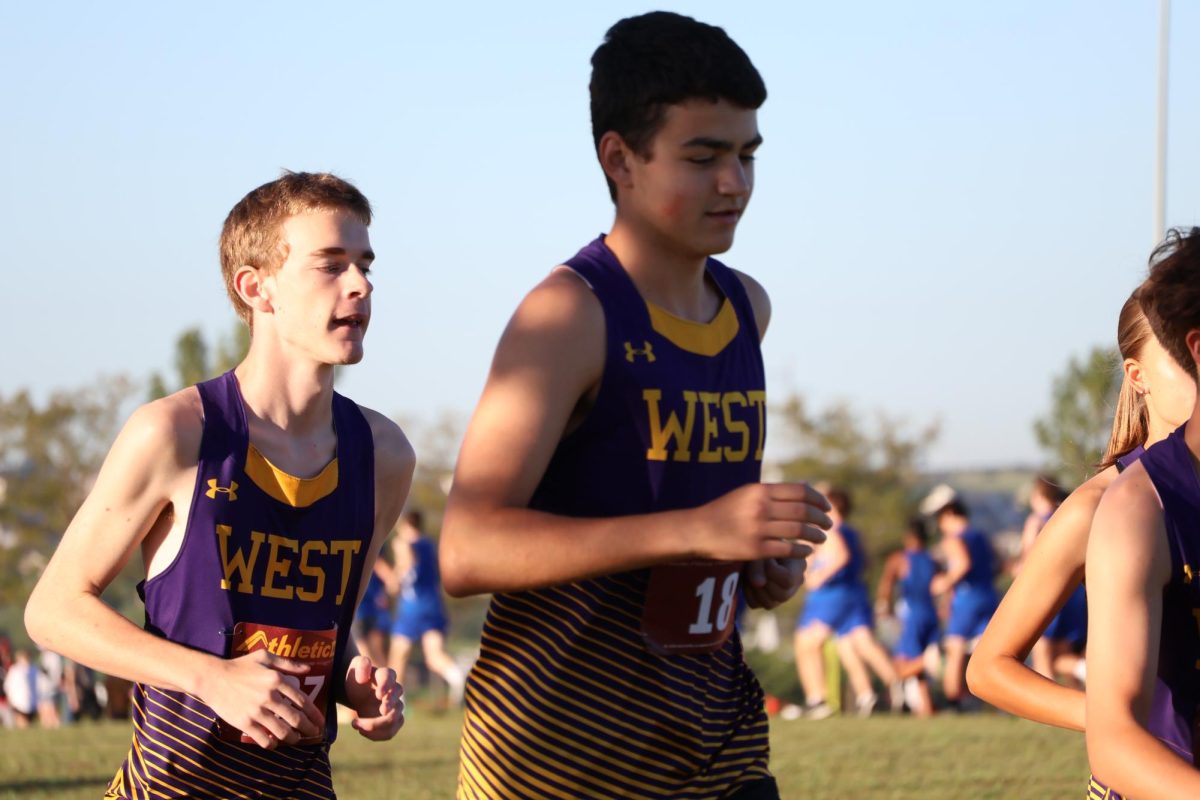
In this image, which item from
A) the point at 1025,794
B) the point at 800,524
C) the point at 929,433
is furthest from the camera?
the point at 929,433

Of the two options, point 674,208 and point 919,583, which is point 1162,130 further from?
point 674,208

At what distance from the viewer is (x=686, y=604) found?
2.98m

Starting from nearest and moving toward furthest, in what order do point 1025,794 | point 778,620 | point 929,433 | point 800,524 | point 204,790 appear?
point 800,524
point 204,790
point 1025,794
point 929,433
point 778,620

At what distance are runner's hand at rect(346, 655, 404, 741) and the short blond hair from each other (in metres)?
0.91

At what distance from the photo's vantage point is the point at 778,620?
182 ft

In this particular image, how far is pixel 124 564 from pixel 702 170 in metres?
1.55

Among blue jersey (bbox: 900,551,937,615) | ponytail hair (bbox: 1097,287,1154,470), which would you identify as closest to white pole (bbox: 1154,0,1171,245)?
blue jersey (bbox: 900,551,937,615)

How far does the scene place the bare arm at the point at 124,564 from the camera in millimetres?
3363

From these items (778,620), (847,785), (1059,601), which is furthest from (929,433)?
(1059,601)

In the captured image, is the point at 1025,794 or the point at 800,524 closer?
the point at 800,524

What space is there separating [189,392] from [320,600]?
55 cm

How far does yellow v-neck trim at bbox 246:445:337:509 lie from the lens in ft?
11.8

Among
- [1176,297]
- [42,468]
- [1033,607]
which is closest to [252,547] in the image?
[1033,607]

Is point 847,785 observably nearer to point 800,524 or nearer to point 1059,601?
point 1059,601
